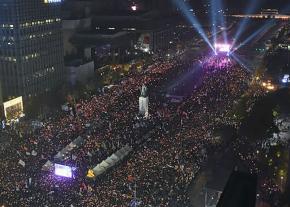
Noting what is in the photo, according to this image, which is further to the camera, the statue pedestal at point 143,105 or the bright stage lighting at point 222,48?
the bright stage lighting at point 222,48

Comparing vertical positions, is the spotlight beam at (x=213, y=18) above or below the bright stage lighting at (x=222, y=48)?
above

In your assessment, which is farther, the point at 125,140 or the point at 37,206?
the point at 125,140

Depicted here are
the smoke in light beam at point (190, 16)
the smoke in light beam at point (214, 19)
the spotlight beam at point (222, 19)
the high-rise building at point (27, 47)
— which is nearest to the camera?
the high-rise building at point (27, 47)

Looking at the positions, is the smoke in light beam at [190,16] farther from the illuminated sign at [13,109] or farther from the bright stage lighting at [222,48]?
the illuminated sign at [13,109]

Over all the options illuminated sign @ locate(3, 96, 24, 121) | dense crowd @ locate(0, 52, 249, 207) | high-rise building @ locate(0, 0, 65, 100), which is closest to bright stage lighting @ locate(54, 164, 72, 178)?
dense crowd @ locate(0, 52, 249, 207)

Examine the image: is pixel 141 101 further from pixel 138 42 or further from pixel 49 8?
pixel 138 42

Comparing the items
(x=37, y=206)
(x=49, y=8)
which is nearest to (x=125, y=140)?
(x=37, y=206)

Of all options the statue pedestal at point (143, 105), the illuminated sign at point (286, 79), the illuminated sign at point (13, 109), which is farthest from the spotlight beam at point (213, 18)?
the illuminated sign at point (13, 109)
